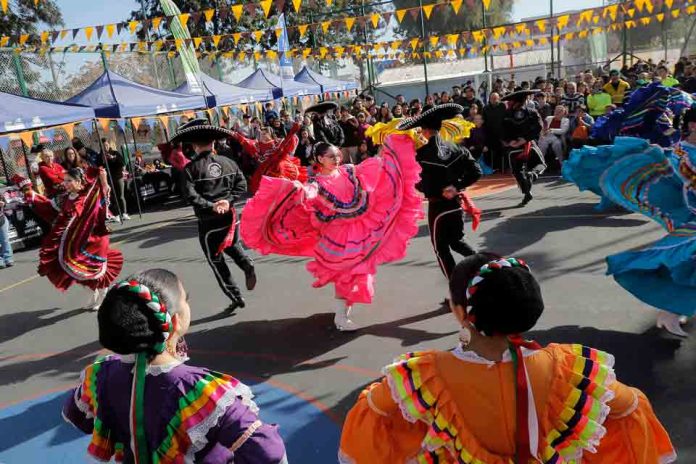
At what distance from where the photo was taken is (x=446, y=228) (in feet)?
17.2

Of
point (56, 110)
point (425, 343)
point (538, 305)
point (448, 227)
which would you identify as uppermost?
point (56, 110)

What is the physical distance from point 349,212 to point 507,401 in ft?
10.7

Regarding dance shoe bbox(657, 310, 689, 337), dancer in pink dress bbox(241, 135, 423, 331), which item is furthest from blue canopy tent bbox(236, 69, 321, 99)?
dance shoe bbox(657, 310, 689, 337)

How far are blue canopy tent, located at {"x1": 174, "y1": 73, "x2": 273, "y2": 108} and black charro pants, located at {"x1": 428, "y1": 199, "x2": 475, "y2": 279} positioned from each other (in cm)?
938

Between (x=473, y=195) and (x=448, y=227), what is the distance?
5.65 metres

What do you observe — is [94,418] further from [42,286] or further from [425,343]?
[42,286]

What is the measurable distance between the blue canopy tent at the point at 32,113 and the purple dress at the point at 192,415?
876cm

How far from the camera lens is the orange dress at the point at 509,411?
6.03 feet

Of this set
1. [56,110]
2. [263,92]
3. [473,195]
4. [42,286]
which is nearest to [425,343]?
[42,286]

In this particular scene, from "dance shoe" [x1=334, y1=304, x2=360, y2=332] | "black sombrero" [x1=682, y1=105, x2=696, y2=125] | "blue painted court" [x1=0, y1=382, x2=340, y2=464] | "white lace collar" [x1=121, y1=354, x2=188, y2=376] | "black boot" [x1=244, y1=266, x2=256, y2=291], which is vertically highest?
"black sombrero" [x1=682, y1=105, x2=696, y2=125]

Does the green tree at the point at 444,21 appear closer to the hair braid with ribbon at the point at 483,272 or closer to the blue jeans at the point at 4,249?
the blue jeans at the point at 4,249

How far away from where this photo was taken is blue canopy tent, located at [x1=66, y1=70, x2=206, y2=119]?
1134cm

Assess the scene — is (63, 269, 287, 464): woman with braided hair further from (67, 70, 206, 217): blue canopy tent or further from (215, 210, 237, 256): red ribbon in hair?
(67, 70, 206, 217): blue canopy tent

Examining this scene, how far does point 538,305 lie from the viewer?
1.76 meters
